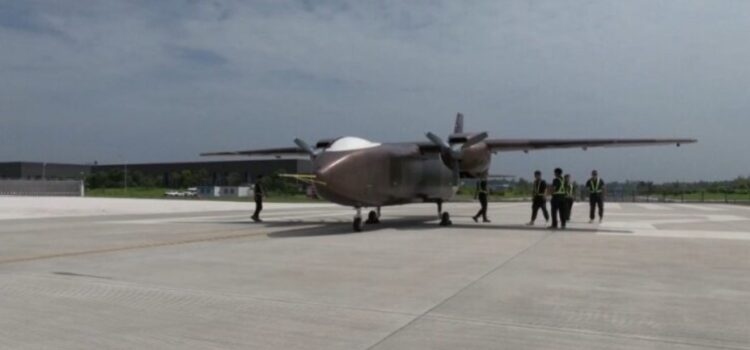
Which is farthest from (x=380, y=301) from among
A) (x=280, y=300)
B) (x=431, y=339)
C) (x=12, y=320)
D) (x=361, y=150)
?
(x=361, y=150)

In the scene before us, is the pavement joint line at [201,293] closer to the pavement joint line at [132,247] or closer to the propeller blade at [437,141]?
the pavement joint line at [132,247]

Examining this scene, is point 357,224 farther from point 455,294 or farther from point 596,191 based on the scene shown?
point 455,294

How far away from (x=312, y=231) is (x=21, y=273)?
9301 millimetres

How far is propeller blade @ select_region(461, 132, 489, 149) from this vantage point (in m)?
19.9

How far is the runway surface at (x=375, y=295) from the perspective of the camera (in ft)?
17.1

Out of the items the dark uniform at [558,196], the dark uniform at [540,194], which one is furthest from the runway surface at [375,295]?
the dark uniform at [540,194]

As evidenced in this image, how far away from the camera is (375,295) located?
7.16m

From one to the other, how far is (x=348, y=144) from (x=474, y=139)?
5002 millimetres

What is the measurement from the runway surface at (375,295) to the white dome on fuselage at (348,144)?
4.02 metres

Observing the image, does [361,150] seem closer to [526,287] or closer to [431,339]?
[526,287]

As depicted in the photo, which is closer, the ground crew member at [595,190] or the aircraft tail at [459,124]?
the ground crew member at [595,190]

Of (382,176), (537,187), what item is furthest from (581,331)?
(537,187)

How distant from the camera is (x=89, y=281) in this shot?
8.20 m

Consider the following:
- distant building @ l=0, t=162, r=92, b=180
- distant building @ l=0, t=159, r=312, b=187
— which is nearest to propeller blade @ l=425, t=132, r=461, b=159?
distant building @ l=0, t=159, r=312, b=187
